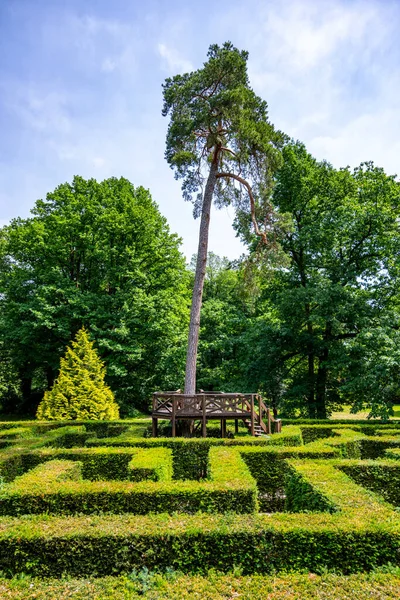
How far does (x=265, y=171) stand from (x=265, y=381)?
420 inches

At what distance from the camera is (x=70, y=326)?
2098cm

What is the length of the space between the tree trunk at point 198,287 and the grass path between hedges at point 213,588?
8701 mm

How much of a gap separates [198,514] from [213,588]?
1.18m

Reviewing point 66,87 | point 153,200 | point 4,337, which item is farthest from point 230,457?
point 153,200

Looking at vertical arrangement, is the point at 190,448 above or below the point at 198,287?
below

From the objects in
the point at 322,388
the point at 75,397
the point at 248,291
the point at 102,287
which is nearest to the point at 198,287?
the point at 248,291

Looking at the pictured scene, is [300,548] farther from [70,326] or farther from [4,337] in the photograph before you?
[4,337]

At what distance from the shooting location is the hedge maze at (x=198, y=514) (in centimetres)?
411

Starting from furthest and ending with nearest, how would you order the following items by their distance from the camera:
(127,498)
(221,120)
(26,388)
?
(26,388)
(221,120)
(127,498)

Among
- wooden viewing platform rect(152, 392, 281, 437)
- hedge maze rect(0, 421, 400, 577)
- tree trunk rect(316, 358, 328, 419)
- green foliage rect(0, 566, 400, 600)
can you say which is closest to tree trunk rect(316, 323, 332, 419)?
tree trunk rect(316, 358, 328, 419)

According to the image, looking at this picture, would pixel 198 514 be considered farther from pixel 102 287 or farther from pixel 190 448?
pixel 102 287

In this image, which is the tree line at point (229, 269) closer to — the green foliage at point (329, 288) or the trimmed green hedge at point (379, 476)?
the green foliage at point (329, 288)

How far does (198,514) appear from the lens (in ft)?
15.7

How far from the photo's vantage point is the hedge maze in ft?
13.5
